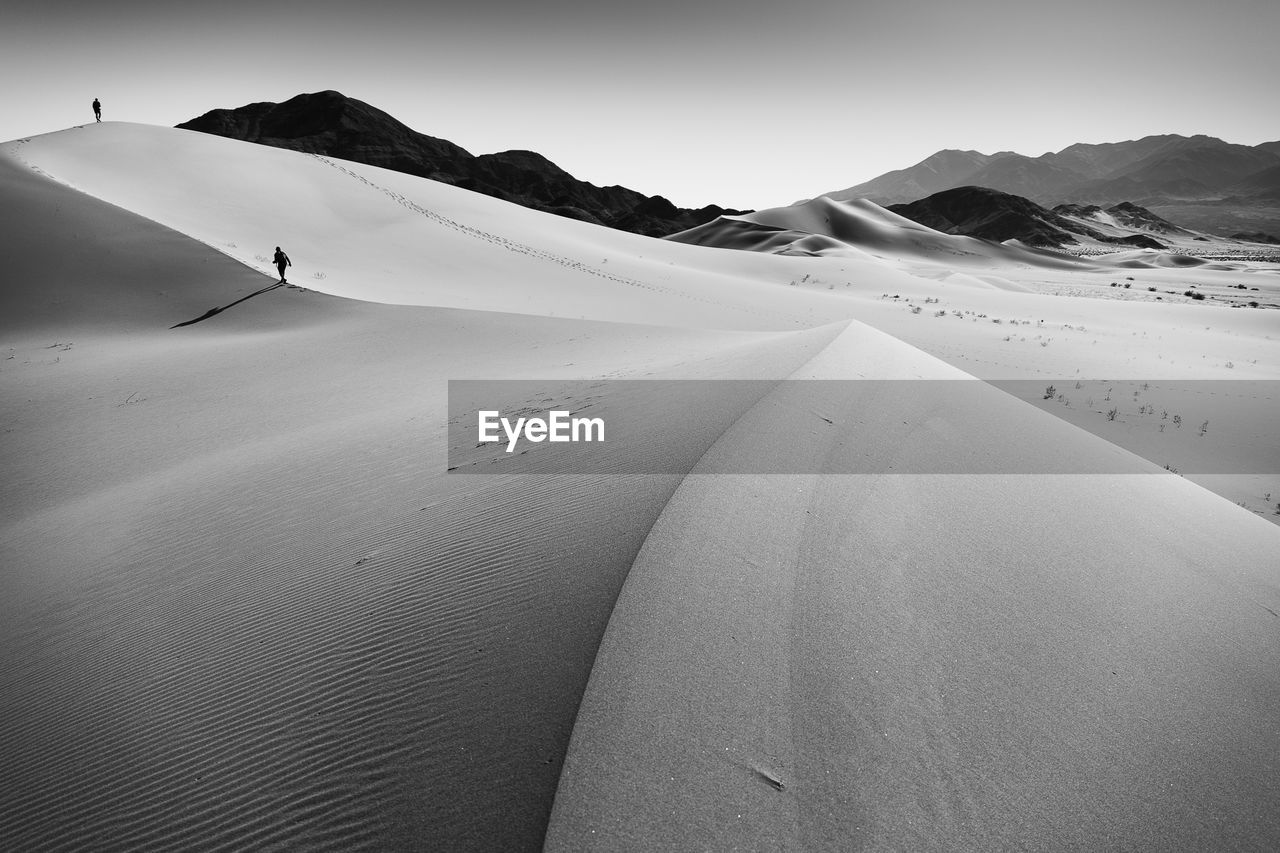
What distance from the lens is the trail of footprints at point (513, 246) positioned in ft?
82.1

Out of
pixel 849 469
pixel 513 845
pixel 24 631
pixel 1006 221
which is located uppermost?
pixel 1006 221

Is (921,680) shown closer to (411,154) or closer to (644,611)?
(644,611)

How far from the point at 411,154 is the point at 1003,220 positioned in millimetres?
141169

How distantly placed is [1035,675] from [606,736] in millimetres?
2163

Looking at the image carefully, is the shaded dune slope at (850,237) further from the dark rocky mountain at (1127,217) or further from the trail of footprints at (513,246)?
the dark rocky mountain at (1127,217)

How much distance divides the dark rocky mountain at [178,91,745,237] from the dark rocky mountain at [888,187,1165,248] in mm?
54572

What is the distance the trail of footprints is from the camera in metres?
25.0

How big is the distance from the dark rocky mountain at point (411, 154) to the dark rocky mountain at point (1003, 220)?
5457 cm

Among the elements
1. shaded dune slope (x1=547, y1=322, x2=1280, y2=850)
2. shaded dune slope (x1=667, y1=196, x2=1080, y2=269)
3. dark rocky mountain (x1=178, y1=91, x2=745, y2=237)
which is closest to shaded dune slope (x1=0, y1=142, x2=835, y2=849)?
shaded dune slope (x1=547, y1=322, x2=1280, y2=850)

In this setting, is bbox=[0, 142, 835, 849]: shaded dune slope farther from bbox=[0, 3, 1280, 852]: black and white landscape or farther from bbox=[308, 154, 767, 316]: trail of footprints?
bbox=[308, 154, 767, 316]: trail of footprints

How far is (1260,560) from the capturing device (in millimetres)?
4414

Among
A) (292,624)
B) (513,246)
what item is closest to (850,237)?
(513,246)

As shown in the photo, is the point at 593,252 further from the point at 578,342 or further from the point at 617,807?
the point at 617,807

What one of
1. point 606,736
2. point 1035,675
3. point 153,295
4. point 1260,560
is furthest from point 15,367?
point 1260,560
